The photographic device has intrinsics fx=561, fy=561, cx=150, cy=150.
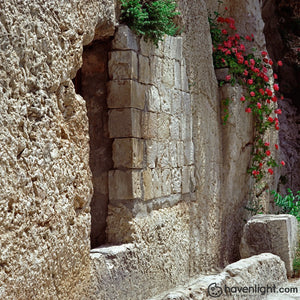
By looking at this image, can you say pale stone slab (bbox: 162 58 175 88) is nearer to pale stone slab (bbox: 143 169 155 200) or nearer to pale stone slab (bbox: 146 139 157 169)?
pale stone slab (bbox: 146 139 157 169)

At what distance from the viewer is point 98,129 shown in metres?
5.21

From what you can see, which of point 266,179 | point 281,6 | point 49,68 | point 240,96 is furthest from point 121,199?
point 281,6

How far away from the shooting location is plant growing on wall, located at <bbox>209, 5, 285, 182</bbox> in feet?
24.3

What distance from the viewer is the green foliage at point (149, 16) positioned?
517cm

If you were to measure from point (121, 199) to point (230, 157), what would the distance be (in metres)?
2.54

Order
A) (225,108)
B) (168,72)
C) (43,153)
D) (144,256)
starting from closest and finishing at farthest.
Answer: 1. (43,153)
2. (144,256)
3. (168,72)
4. (225,108)

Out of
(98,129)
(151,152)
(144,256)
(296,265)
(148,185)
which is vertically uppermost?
(98,129)

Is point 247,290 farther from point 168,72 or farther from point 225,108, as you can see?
point 225,108

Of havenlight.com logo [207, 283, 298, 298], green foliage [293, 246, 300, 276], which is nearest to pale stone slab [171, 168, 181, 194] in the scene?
havenlight.com logo [207, 283, 298, 298]

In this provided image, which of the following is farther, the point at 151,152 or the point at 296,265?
the point at 296,265

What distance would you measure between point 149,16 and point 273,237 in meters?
2.79

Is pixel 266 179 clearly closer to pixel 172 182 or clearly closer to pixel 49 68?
pixel 172 182

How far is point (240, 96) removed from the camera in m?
7.46

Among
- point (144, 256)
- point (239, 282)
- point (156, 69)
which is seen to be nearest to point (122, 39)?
point (156, 69)
